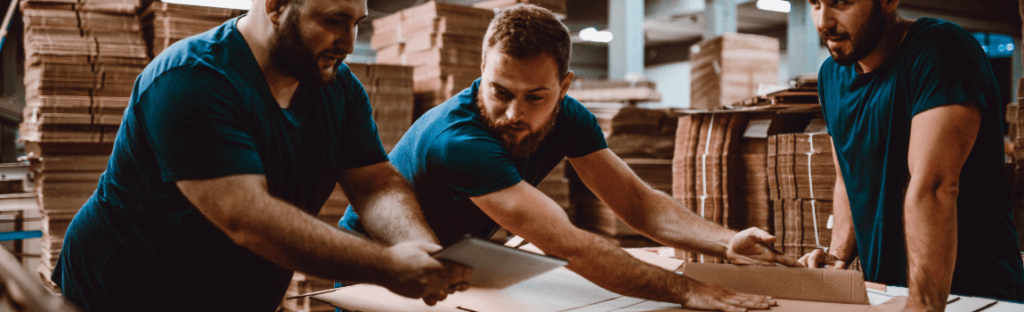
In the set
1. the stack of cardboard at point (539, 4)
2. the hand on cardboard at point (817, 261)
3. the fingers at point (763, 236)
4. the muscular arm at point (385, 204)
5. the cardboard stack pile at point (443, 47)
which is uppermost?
the stack of cardboard at point (539, 4)

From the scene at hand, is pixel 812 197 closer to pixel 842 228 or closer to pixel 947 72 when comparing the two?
pixel 842 228

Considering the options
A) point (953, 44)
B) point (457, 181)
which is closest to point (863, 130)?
point (953, 44)

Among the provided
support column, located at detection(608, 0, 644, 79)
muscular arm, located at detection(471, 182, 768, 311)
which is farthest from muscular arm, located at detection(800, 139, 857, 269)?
support column, located at detection(608, 0, 644, 79)

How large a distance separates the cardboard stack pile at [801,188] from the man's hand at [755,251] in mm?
1447

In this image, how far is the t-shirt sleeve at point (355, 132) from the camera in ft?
6.51

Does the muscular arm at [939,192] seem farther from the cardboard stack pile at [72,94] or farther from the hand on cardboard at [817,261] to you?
the cardboard stack pile at [72,94]

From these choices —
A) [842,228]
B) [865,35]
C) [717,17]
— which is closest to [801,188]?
[842,228]

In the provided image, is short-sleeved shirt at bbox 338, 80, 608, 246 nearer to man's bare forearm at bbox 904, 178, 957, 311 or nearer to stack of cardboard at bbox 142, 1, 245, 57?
man's bare forearm at bbox 904, 178, 957, 311

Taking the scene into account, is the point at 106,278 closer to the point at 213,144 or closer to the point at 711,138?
the point at 213,144

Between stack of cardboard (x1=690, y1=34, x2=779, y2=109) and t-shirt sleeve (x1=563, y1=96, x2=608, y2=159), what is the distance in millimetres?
5388

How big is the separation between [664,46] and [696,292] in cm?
2053

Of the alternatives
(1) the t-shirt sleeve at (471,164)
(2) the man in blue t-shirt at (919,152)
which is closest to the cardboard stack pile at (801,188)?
(2) the man in blue t-shirt at (919,152)

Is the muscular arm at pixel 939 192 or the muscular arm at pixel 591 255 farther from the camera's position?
the muscular arm at pixel 591 255

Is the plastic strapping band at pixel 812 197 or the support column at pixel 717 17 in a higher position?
the support column at pixel 717 17
